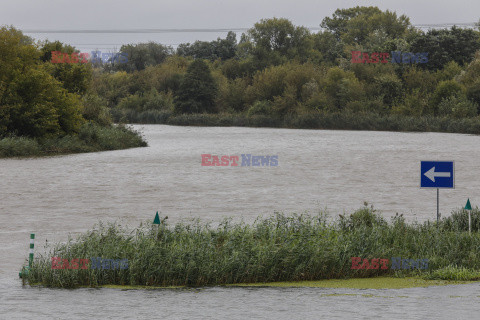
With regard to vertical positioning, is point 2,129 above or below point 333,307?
above

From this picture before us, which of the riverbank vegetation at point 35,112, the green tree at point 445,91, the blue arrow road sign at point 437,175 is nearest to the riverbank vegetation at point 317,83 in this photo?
the green tree at point 445,91

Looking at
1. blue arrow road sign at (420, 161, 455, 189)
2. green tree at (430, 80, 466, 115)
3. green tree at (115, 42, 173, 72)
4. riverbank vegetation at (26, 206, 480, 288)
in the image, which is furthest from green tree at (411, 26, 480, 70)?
riverbank vegetation at (26, 206, 480, 288)

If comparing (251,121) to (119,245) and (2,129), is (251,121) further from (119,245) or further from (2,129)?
(119,245)

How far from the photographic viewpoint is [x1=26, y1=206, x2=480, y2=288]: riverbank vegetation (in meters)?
15.8

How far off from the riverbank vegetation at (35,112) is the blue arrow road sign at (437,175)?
4177cm

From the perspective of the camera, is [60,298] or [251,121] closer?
[60,298]

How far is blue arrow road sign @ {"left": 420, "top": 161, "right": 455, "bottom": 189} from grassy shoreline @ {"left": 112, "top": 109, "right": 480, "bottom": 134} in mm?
52868

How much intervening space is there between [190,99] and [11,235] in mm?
99546

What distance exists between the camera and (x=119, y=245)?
55.1 feet

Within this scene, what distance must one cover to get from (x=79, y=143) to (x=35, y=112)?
19.3 feet

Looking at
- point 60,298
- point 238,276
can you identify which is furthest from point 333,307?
point 60,298

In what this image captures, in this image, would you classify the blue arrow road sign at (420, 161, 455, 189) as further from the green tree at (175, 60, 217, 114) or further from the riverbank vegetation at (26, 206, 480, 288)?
the green tree at (175, 60, 217, 114)

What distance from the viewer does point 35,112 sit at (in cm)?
5700

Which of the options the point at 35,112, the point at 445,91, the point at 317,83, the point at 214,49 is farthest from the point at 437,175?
the point at 214,49
